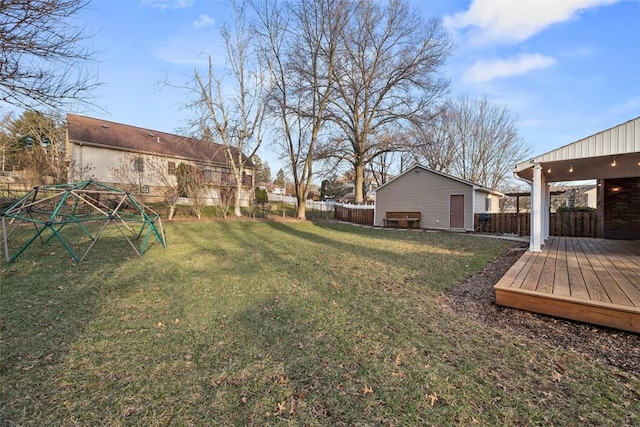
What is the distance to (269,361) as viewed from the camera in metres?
2.58

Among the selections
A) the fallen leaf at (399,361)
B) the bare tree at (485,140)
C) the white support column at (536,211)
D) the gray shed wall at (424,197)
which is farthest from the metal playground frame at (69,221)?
the bare tree at (485,140)

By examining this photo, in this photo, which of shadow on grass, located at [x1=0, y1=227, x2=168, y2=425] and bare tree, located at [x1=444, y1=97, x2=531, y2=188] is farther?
bare tree, located at [x1=444, y1=97, x2=531, y2=188]

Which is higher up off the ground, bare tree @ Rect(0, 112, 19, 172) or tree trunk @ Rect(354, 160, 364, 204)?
bare tree @ Rect(0, 112, 19, 172)

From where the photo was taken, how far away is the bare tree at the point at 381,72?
19.5 metres

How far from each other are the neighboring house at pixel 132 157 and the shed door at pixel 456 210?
13580 millimetres

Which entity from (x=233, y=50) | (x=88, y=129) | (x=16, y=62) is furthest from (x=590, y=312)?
(x=88, y=129)

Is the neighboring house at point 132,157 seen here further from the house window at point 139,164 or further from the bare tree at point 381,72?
the bare tree at point 381,72

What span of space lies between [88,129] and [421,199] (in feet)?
77.6

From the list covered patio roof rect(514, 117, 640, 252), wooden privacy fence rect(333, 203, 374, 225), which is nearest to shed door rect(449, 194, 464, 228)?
wooden privacy fence rect(333, 203, 374, 225)

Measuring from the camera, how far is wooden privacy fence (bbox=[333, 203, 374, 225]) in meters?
20.9

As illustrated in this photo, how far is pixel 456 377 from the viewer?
232 centimetres

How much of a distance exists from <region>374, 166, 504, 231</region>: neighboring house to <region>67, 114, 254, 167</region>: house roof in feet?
31.6

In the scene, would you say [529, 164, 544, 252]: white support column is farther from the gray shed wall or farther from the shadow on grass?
the gray shed wall

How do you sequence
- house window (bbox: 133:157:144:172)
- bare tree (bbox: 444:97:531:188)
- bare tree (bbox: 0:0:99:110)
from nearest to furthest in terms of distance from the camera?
bare tree (bbox: 0:0:99:110) < house window (bbox: 133:157:144:172) < bare tree (bbox: 444:97:531:188)
